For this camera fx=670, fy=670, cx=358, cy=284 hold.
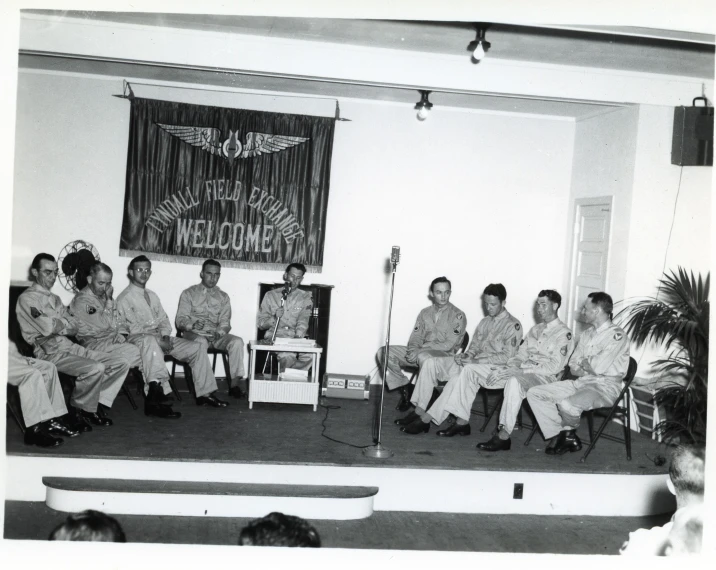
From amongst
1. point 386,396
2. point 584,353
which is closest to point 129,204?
point 386,396

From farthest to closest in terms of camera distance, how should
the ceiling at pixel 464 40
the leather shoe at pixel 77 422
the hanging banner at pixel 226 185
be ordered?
the hanging banner at pixel 226 185 < the ceiling at pixel 464 40 < the leather shoe at pixel 77 422

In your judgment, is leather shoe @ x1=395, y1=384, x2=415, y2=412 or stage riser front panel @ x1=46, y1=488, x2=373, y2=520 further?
leather shoe @ x1=395, y1=384, x2=415, y2=412

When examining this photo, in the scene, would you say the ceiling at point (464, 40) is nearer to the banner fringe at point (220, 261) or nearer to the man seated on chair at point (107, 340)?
the banner fringe at point (220, 261)

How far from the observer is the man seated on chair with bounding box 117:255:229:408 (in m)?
5.71

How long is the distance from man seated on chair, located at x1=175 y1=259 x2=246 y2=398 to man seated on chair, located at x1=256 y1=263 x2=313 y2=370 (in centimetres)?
32

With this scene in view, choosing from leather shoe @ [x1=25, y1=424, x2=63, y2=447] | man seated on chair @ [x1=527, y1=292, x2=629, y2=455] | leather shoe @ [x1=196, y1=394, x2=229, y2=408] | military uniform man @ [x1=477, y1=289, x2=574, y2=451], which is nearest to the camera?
leather shoe @ [x1=25, y1=424, x2=63, y2=447]

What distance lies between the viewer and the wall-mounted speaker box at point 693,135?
5.86m

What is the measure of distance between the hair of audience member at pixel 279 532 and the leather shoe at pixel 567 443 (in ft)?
10.6

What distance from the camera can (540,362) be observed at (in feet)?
17.6

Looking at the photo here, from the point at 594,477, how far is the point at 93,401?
11.8ft

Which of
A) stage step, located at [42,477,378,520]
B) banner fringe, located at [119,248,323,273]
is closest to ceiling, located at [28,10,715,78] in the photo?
banner fringe, located at [119,248,323,273]

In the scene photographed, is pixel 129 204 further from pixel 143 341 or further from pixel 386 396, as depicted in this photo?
pixel 386 396

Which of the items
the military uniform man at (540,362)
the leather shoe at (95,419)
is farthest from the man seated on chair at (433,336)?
the leather shoe at (95,419)

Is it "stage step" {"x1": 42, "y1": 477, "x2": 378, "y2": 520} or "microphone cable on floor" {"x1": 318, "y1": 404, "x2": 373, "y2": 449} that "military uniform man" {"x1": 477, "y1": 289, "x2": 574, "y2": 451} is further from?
"stage step" {"x1": 42, "y1": 477, "x2": 378, "y2": 520}
